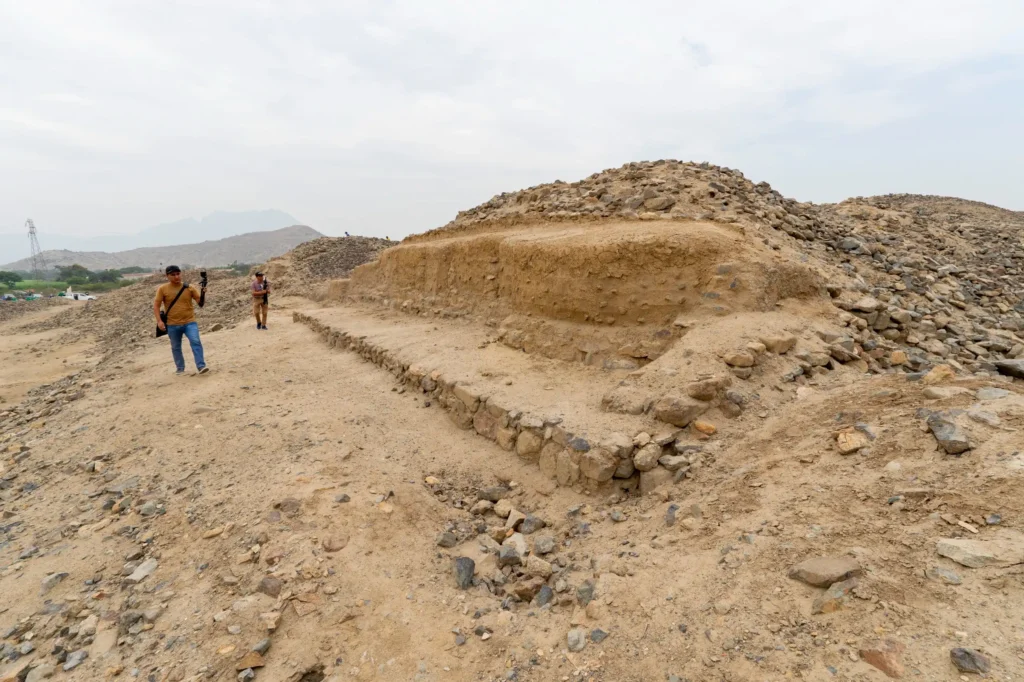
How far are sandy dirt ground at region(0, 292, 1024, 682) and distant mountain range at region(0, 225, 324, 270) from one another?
83.7 metres

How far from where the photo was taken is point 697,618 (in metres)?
2.24

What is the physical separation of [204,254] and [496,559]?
100066mm

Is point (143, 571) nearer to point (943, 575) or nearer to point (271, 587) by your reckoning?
point (271, 587)

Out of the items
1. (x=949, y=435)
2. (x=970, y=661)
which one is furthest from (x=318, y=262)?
(x=970, y=661)

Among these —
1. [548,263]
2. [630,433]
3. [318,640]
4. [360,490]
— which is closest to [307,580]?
[318,640]

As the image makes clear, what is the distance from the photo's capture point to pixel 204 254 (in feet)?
282

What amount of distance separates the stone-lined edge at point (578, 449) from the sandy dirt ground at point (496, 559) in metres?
0.17

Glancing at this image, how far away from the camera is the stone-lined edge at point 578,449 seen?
374cm

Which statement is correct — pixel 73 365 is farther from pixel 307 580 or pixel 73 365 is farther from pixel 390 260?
pixel 307 580

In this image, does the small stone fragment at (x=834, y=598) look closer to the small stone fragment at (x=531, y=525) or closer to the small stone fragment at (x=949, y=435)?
the small stone fragment at (x=949, y=435)

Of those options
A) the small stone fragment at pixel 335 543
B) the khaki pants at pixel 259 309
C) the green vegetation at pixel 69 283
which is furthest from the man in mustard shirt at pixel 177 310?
the green vegetation at pixel 69 283

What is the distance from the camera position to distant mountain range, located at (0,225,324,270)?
81.8 metres

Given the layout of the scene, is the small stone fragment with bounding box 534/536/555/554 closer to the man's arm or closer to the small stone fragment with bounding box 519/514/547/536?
the small stone fragment with bounding box 519/514/547/536

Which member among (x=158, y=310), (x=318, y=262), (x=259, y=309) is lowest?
(x=259, y=309)
